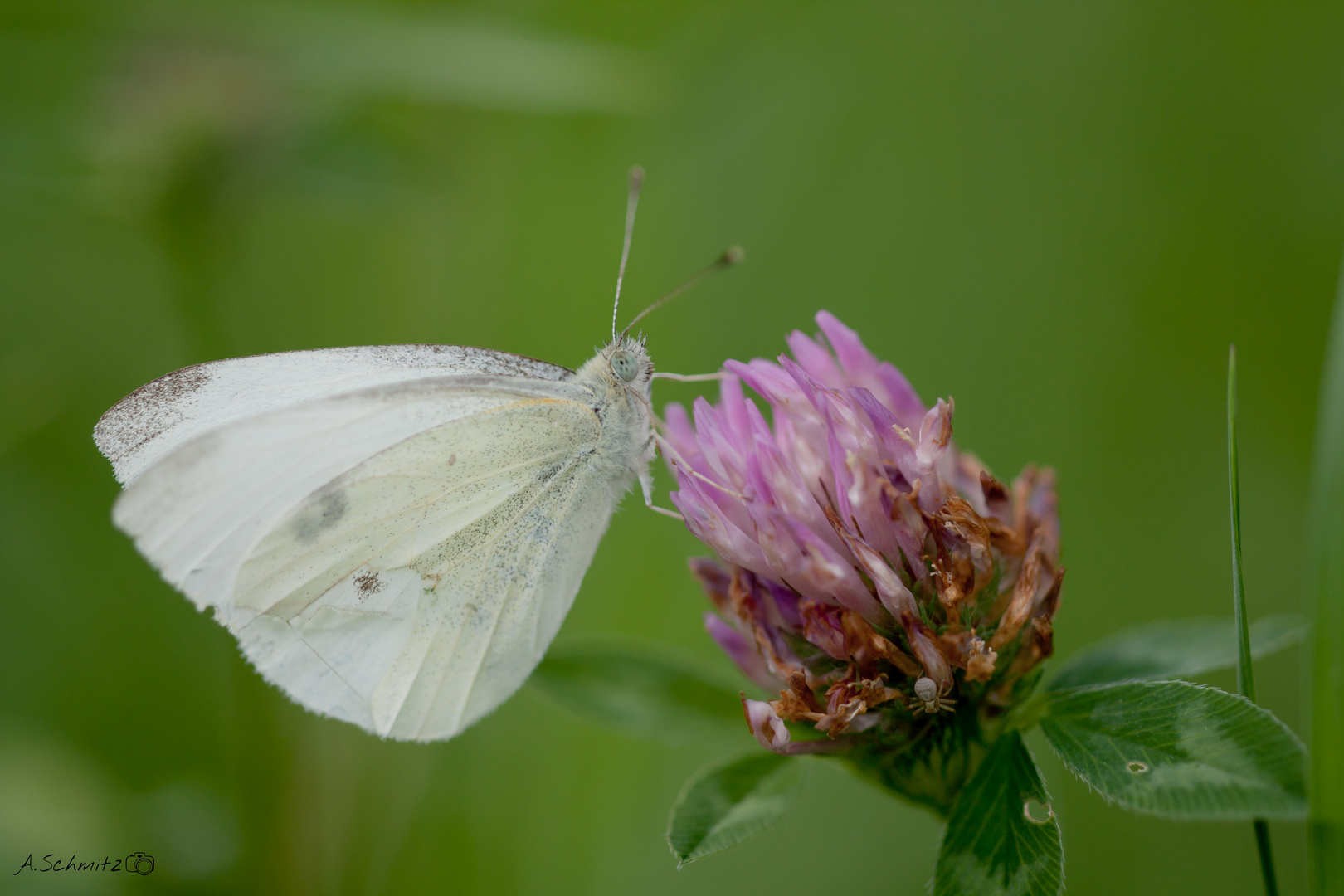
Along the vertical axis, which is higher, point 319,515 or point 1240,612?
point 319,515

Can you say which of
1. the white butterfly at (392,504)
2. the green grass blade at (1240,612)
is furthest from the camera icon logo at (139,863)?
the green grass blade at (1240,612)

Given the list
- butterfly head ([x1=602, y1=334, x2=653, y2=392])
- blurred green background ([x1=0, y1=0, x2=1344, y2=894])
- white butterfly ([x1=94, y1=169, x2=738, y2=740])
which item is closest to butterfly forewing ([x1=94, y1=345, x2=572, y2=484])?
white butterfly ([x1=94, y1=169, x2=738, y2=740])

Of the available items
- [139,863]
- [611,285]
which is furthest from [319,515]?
[611,285]

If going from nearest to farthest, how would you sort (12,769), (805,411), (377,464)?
(805,411)
(377,464)
(12,769)

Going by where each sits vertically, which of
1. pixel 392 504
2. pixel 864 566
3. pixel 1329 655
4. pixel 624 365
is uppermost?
pixel 624 365

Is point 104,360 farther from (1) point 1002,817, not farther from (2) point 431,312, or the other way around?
(1) point 1002,817

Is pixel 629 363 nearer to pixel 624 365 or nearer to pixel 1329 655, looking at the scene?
pixel 624 365

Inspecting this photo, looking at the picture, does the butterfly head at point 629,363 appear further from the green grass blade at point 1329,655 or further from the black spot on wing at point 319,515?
the green grass blade at point 1329,655

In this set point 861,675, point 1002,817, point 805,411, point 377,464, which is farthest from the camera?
point 377,464

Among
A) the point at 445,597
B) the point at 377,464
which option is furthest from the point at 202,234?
the point at 445,597
